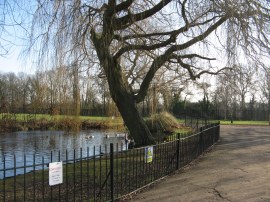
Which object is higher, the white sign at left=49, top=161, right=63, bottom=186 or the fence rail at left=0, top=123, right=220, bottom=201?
the white sign at left=49, top=161, right=63, bottom=186

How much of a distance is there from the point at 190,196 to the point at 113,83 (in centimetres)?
666

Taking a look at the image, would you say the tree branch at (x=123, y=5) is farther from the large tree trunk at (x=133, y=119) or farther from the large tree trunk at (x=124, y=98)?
the large tree trunk at (x=133, y=119)

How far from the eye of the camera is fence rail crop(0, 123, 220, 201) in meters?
6.00

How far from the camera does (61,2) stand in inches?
273

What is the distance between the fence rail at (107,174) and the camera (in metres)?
6.00

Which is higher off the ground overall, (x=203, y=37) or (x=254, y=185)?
(x=203, y=37)

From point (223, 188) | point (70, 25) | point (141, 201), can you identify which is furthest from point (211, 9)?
→ point (141, 201)

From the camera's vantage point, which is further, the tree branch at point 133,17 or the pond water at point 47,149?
the pond water at point 47,149

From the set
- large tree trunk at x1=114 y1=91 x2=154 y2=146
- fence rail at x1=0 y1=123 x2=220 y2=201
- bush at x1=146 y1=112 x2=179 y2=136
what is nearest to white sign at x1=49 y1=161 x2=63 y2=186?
fence rail at x1=0 y1=123 x2=220 y2=201

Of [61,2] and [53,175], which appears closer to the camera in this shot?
[53,175]

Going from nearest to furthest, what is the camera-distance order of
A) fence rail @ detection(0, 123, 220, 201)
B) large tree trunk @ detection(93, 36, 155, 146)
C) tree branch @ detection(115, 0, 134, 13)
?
fence rail @ detection(0, 123, 220, 201) → tree branch @ detection(115, 0, 134, 13) → large tree trunk @ detection(93, 36, 155, 146)

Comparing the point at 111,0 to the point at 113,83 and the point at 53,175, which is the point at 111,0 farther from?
the point at 53,175

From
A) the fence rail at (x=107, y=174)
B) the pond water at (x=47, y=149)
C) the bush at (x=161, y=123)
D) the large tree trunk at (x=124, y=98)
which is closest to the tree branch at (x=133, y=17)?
the large tree trunk at (x=124, y=98)

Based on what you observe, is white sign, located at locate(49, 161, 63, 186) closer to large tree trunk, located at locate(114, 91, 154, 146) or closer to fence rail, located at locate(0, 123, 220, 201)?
fence rail, located at locate(0, 123, 220, 201)
